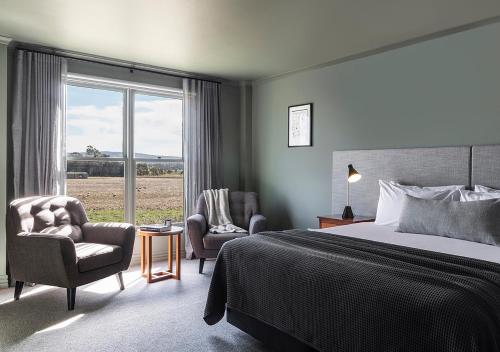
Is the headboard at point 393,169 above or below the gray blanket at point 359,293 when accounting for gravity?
above

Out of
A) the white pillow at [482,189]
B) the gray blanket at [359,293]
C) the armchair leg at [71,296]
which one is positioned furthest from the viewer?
the armchair leg at [71,296]

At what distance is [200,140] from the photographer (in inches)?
208

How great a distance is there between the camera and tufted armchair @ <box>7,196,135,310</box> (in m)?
3.16

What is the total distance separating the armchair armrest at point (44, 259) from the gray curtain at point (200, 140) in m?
2.01

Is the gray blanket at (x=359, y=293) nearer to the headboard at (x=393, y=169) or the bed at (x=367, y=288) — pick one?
the bed at (x=367, y=288)

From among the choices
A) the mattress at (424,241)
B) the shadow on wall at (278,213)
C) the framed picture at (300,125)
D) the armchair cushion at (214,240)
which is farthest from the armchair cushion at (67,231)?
the framed picture at (300,125)

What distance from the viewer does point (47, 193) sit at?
13.2 feet

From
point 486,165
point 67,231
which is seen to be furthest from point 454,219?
point 67,231

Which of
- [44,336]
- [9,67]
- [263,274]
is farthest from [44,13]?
[263,274]

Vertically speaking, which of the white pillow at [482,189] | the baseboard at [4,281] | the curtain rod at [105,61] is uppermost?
the curtain rod at [105,61]

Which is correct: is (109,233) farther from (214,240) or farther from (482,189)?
(482,189)

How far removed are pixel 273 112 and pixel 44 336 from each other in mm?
3806

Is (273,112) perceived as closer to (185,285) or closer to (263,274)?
(185,285)

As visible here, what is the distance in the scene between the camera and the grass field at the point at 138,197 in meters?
4.69
